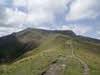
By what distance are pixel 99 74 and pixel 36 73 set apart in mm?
15864

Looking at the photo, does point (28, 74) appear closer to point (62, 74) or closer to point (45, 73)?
point (45, 73)

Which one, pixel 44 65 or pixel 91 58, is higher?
pixel 44 65

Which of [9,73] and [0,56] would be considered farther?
[0,56]

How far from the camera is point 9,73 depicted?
3341cm

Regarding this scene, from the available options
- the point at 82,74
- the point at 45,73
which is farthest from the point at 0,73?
the point at 82,74

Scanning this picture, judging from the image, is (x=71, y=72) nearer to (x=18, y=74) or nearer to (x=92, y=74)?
(x=92, y=74)

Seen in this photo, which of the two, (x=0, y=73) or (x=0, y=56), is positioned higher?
(x=0, y=73)

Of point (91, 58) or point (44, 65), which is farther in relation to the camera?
point (91, 58)

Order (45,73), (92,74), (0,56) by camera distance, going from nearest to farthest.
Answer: (92,74) → (45,73) → (0,56)

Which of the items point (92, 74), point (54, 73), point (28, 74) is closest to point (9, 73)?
point (28, 74)

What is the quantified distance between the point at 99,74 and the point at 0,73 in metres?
28.2

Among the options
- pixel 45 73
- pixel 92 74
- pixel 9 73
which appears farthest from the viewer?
pixel 9 73

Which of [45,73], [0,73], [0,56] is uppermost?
[45,73]

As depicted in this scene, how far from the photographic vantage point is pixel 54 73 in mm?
28656
